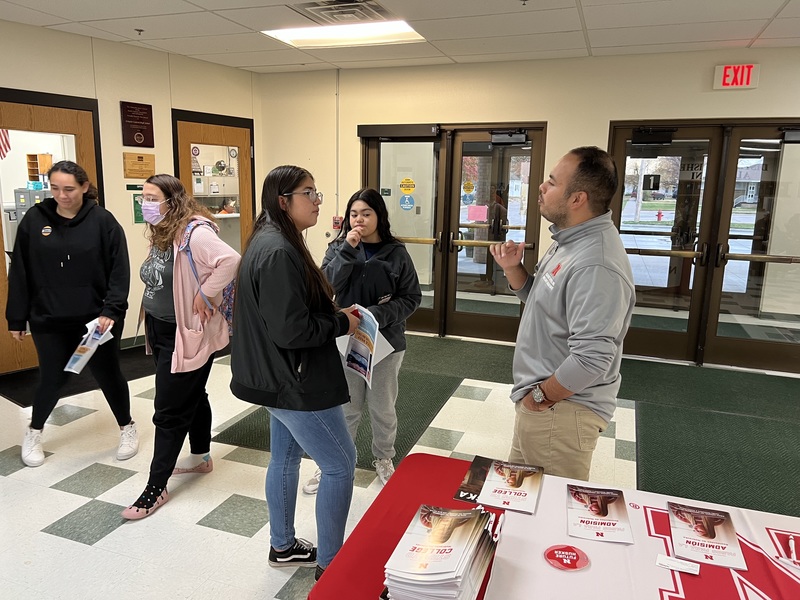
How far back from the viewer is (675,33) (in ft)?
13.7

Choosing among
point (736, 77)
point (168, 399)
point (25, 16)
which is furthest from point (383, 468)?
point (736, 77)

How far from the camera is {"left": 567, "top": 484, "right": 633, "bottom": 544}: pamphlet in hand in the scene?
130 cm

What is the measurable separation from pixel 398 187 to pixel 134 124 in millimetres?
2571

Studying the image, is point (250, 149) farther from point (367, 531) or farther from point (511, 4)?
point (367, 531)

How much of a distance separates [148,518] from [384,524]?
1731 mm

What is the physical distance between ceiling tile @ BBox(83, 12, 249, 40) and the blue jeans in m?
3.23

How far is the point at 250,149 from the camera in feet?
20.6

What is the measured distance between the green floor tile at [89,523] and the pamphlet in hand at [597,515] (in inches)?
81.1

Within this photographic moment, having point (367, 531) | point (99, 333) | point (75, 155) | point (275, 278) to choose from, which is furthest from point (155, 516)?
point (75, 155)

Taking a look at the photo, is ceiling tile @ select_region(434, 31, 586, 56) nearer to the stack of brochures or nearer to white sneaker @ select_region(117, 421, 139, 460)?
white sneaker @ select_region(117, 421, 139, 460)

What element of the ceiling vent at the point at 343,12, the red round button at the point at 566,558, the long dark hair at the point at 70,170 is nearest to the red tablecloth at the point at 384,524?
the red round button at the point at 566,558

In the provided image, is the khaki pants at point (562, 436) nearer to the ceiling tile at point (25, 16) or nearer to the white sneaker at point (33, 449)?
the white sneaker at point (33, 449)

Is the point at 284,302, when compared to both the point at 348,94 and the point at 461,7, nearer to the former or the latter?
the point at 461,7

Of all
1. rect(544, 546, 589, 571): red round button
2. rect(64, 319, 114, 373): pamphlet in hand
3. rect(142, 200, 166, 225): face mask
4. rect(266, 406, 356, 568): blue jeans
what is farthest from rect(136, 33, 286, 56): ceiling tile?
rect(544, 546, 589, 571): red round button
